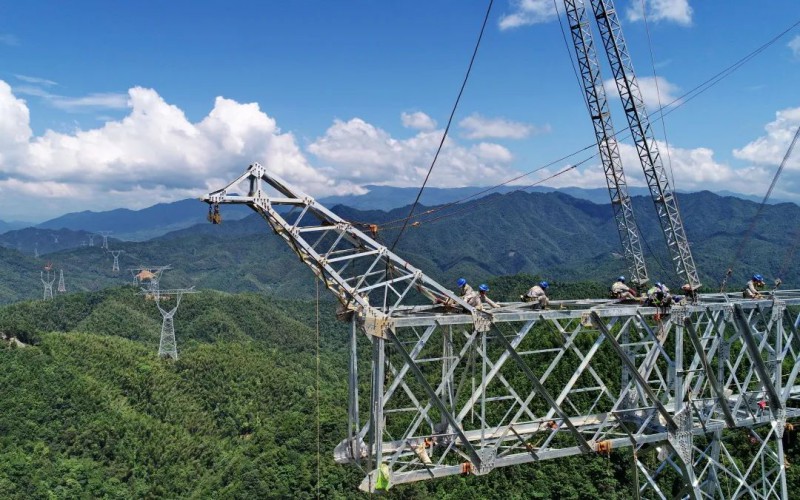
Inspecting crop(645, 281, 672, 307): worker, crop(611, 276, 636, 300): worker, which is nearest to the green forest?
crop(611, 276, 636, 300): worker

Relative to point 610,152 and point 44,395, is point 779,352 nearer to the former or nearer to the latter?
point 610,152

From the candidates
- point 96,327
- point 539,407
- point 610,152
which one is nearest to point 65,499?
point 539,407

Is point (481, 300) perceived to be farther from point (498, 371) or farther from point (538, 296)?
point (498, 371)

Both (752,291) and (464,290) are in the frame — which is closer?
(464,290)

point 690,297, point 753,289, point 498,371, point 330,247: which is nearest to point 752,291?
point 753,289

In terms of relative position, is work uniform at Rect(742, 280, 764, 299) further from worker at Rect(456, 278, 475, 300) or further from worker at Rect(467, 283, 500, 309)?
→ worker at Rect(456, 278, 475, 300)

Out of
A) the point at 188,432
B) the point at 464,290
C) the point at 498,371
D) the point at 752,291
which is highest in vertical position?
the point at 464,290
